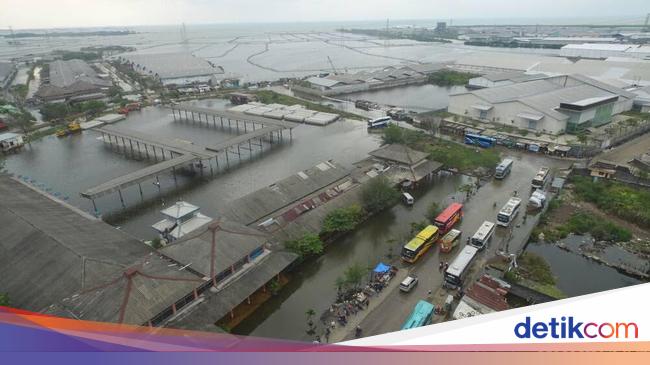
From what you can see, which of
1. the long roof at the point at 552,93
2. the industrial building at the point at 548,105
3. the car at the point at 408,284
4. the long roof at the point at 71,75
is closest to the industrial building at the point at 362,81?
the industrial building at the point at 548,105

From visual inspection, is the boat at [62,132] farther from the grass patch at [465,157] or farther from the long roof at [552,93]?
the long roof at [552,93]

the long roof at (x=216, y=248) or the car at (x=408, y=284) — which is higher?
the long roof at (x=216, y=248)

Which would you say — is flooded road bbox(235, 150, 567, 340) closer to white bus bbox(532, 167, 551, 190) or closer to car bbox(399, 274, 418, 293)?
car bbox(399, 274, 418, 293)

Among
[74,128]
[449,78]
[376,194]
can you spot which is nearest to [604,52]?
[449,78]

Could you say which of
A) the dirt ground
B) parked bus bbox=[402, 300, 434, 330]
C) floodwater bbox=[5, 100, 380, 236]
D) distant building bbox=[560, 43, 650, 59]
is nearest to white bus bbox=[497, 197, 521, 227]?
the dirt ground

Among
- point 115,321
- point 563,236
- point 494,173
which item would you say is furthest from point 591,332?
point 494,173

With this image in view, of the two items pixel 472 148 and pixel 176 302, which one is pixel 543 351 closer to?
pixel 176 302
